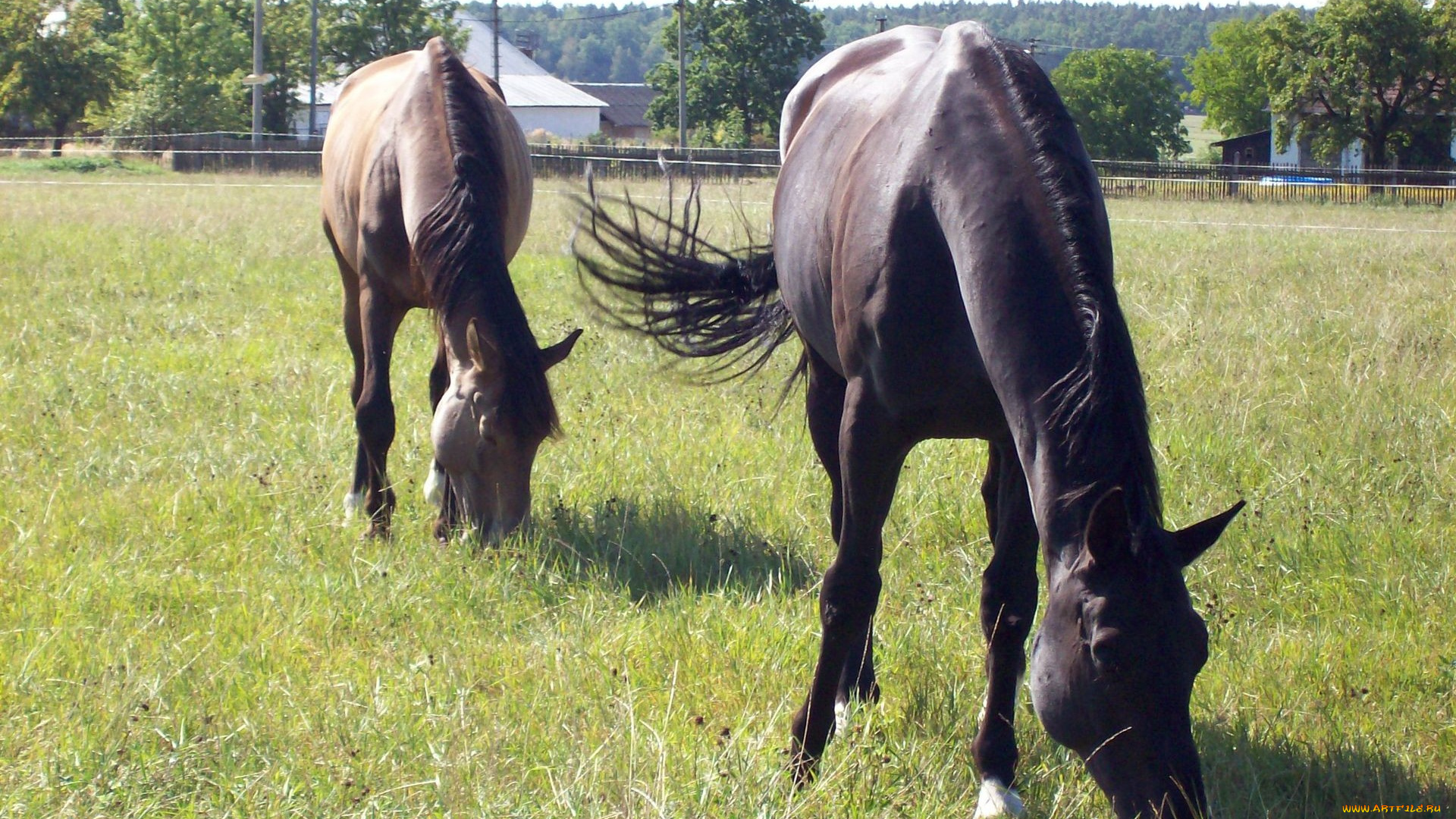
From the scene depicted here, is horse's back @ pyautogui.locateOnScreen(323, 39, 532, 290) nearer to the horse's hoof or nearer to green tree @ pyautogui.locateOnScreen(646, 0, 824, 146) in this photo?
the horse's hoof

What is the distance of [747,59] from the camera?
5172 cm

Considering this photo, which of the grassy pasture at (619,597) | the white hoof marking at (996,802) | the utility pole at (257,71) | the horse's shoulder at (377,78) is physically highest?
the utility pole at (257,71)

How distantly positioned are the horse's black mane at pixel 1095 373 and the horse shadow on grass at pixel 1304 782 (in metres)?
1.04

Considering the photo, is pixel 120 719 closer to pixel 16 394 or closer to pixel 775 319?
pixel 775 319

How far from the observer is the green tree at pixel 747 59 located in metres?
51.3

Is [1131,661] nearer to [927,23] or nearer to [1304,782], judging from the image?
[1304,782]

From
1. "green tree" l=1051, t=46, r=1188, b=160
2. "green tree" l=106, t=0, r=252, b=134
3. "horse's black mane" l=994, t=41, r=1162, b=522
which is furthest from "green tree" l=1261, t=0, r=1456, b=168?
"horse's black mane" l=994, t=41, r=1162, b=522

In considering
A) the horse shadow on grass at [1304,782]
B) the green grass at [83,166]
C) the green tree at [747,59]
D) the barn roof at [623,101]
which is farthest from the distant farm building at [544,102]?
the horse shadow on grass at [1304,782]

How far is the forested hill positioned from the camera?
5094 inches

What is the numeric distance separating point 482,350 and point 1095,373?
2378 millimetres

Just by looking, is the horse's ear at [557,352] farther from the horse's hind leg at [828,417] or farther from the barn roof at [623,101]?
the barn roof at [623,101]

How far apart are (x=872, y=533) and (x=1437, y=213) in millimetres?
21832

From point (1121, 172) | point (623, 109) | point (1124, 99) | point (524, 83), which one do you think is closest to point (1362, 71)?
point (1124, 99)

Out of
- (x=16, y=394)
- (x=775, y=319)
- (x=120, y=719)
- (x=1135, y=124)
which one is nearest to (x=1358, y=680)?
(x=775, y=319)
